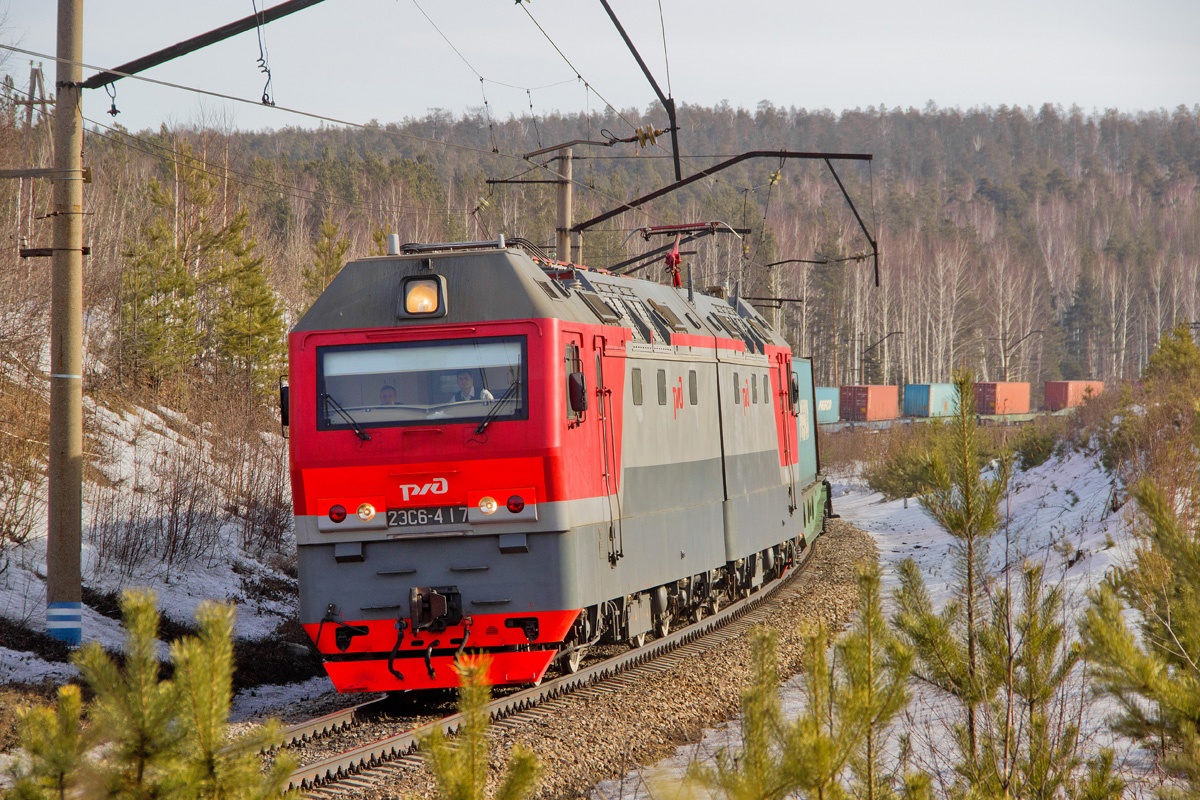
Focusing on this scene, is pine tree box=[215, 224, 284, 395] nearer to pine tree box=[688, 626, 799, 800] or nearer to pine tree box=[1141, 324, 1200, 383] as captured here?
pine tree box=[1141, 324, 1200, 383]

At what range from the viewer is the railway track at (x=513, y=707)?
24.3ft

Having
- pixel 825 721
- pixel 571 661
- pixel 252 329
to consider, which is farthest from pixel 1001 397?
pixel 825 721

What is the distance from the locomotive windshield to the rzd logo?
1.71 feet

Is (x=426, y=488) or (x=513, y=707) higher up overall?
(x=426, y=488)

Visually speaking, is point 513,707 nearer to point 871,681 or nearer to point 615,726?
point 615,726

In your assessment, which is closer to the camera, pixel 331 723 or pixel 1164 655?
pixel 1164 655

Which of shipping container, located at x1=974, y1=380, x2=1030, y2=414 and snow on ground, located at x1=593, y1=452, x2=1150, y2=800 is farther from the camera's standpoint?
shipping container, located at x1=974, y1=380, x2=1030, y2=414

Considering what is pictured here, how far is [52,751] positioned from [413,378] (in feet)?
19.9

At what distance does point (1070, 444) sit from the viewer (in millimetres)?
26359

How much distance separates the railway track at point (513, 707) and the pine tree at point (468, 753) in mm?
1565

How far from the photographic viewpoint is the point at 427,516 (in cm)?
903

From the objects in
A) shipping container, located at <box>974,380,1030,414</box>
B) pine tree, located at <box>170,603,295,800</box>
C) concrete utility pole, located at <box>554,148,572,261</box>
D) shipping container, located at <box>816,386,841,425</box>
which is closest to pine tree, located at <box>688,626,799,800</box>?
pine tree, located at <box>170,603,295,800</box>

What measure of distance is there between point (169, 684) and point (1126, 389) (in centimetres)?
2350

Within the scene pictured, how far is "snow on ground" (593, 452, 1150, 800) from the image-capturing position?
28.2 feet
